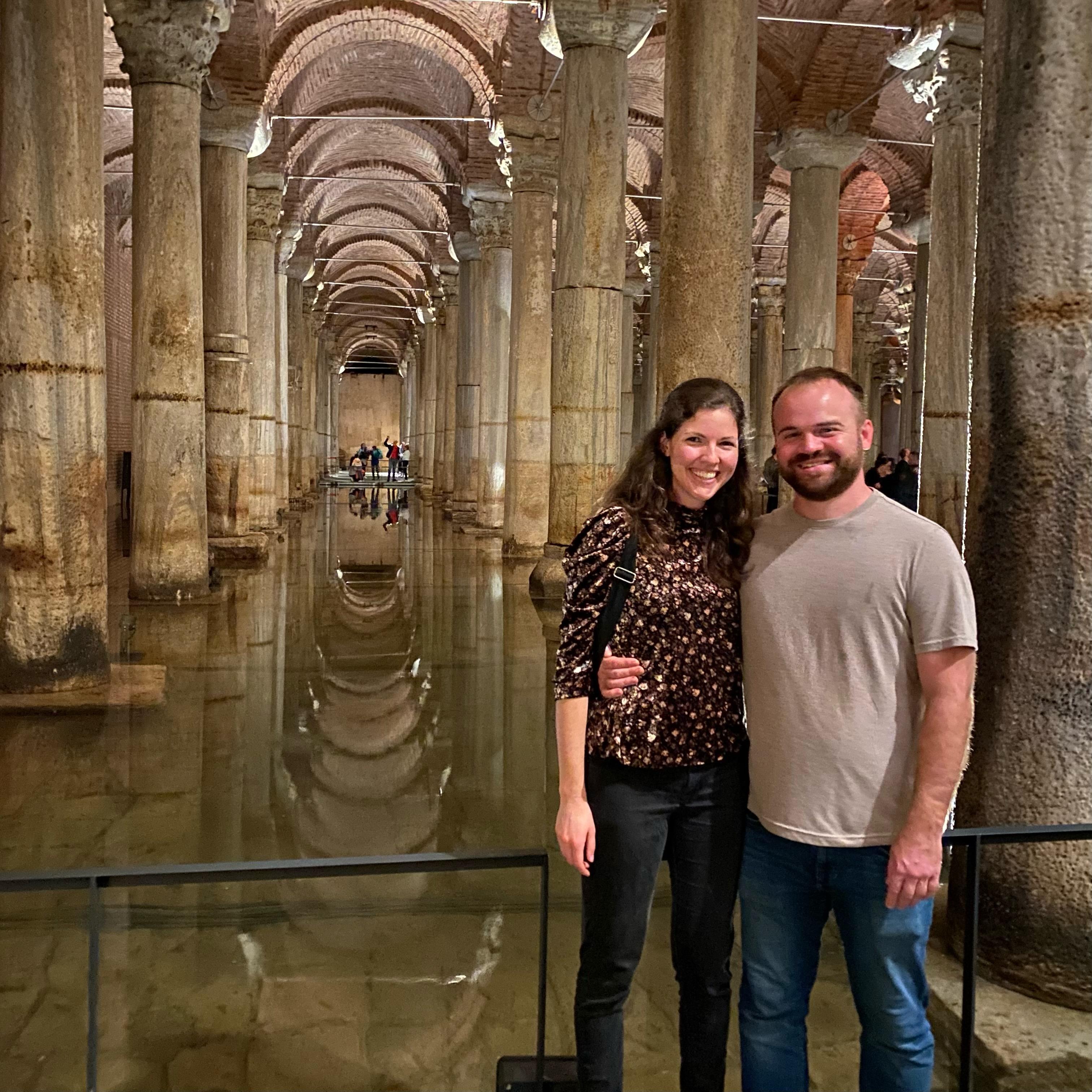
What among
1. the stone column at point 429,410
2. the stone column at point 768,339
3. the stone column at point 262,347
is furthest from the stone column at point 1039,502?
the stone column at point 429,410

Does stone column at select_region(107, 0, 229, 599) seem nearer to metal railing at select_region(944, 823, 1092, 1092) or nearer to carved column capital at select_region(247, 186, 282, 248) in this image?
carved column capital at select_region(247, 186, 282, 248)

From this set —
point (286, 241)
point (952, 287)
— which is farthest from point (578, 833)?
point (286, 241)

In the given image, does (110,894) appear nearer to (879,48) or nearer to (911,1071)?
(911,1071)

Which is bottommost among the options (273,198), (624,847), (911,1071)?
(911,1071)

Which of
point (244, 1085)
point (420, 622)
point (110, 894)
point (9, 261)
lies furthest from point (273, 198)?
point (244, 1085)

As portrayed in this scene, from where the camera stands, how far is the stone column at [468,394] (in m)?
19.7

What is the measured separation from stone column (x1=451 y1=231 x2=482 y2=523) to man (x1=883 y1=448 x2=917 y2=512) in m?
7.68

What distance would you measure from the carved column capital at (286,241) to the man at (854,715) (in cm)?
1968

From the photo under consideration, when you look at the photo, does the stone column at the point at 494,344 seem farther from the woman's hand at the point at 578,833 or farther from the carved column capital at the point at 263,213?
the woman's hand at the point at 578,833

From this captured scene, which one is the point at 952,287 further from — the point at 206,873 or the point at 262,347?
the point at 206,873

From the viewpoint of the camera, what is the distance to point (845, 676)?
2158 millimetres

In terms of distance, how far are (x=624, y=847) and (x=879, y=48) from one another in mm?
14930

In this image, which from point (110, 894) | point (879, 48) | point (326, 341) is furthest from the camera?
point (326, 341)

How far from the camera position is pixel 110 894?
3904 mm
